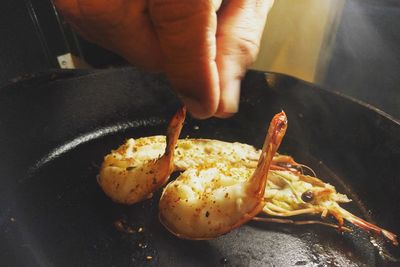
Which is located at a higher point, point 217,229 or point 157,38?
point 157,38

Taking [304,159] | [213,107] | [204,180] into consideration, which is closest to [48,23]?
[204,180]

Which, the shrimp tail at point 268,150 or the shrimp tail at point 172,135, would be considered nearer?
the shrimp tail at point 268,150

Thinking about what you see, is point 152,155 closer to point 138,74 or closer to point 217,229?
point 217,229

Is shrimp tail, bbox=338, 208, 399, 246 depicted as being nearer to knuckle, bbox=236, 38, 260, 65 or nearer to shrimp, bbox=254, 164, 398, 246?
shrimp, bbox=254, 164, 398, 246

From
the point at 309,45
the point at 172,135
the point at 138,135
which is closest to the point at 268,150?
the point at 172,135

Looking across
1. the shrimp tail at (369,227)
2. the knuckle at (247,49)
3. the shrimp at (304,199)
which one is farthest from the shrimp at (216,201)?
the shrimp tail at (369,227)

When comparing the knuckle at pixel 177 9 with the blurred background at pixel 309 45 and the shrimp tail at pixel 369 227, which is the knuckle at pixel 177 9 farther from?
the blurred background at pixel 309 45

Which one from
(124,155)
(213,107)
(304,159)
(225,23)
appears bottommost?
(304,159)
